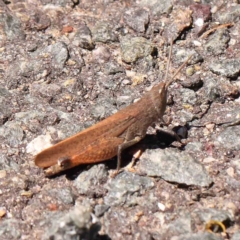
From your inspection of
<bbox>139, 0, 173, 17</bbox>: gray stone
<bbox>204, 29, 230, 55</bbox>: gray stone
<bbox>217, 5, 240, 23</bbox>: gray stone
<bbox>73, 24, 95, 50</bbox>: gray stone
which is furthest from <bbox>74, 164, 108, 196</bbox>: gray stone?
<bbox>217, 5, 240, 23</bbox>: gray stone

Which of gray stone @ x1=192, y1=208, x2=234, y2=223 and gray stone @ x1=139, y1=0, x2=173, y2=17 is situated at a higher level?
gray stone @ x1=139, y1=0, x2=173, y2=17

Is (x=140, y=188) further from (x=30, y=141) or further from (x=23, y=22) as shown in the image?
(x=23, y=22)

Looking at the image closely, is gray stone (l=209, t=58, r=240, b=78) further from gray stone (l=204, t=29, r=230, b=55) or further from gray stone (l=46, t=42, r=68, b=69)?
gray stone (l=46, t=42, r=68, b=69)

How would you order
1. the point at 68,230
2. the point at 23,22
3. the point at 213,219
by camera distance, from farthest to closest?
the point at 23,22
the point at 213,219
the point at 68,230

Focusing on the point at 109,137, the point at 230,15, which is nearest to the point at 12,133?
the point at 109,137

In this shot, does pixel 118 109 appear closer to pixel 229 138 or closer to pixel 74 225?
pixel 229 138

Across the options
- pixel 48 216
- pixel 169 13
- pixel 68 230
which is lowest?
pixel 48 216

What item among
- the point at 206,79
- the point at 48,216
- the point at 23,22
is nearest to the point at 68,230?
the point at 48,216
